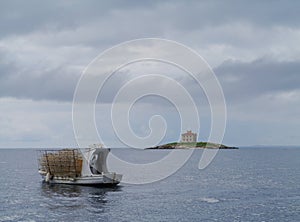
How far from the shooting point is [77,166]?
118 m

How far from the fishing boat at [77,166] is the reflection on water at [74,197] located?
7.29ft

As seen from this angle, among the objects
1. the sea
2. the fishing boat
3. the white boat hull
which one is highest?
the fishing boat

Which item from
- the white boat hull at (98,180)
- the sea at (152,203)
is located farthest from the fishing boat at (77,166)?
the sea at (152,203)

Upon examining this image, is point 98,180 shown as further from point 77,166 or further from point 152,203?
point 152,203

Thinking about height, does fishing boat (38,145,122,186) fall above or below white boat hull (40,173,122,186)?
above

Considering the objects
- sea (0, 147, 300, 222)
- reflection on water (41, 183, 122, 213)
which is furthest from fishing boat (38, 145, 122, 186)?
sea (0, 147, 300, 222)

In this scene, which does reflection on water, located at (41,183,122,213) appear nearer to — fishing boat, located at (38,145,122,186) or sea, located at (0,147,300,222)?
sea, located at (0,147,300,222)

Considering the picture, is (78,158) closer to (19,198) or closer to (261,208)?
(19,198)

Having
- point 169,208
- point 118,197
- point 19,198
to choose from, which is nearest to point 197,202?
point 169,208

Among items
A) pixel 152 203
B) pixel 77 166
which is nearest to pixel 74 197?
pixel 152 203

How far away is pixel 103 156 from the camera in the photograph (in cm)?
11700

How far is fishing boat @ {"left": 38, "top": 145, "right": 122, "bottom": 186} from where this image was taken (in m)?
115

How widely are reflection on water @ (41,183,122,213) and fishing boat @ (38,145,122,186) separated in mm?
2222

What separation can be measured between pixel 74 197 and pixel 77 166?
25.0m
